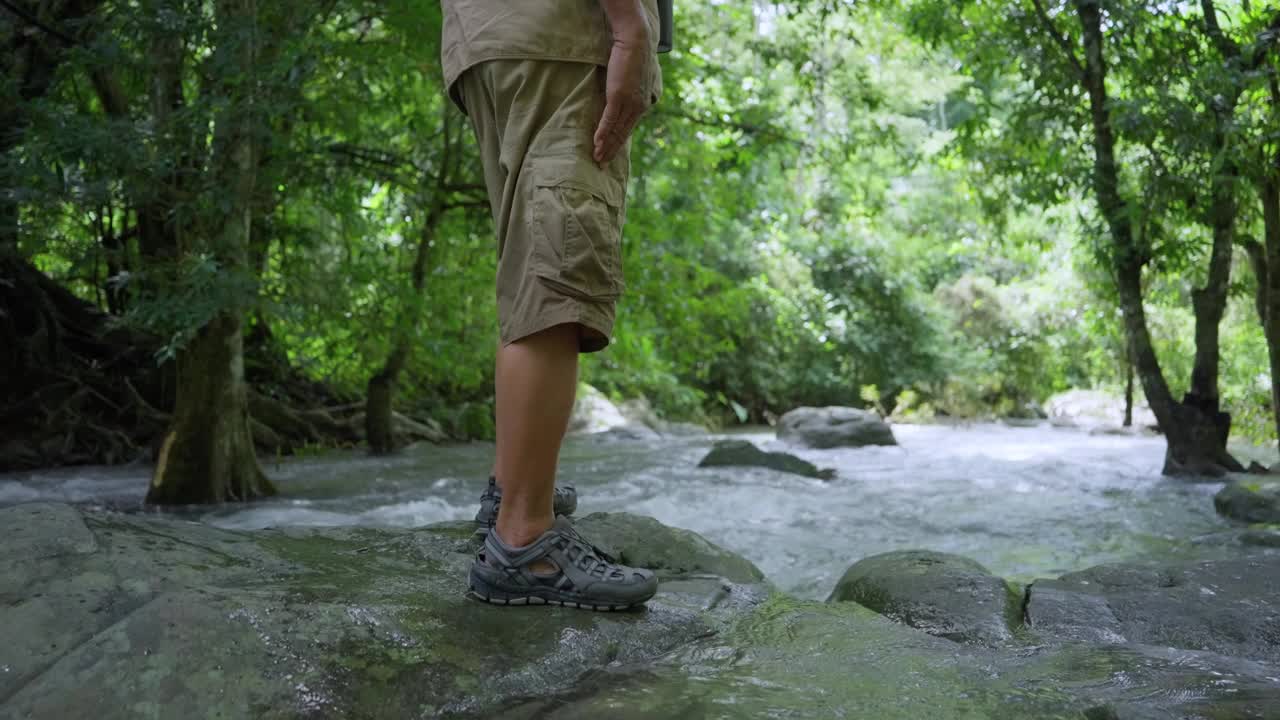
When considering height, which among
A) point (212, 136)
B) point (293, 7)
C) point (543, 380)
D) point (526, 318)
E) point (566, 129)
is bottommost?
point (543, 380)

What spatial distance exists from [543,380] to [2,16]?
20.0 ft

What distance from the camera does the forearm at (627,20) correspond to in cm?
219

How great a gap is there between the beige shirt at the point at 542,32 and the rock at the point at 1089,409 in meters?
14.1

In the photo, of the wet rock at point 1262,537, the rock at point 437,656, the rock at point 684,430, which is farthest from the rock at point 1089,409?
the rock at point 437,656

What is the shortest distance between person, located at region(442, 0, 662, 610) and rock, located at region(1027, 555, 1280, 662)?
4.58 ft

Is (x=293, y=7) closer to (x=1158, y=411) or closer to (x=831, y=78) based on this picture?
(x=831, y=78)

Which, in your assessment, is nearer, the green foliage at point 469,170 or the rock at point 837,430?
the green foliage at point 469,170

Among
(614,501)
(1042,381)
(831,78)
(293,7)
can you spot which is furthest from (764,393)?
(293,7)

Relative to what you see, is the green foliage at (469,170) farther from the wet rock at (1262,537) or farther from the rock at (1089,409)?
the wet rock at (1262,537)

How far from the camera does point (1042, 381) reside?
1811 cm

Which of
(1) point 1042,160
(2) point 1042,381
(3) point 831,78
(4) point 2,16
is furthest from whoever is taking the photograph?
(2) point 1042,381

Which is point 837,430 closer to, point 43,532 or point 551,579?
point 551,579

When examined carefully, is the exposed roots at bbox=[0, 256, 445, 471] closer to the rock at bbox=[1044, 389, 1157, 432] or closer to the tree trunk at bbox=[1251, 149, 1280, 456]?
the tree trunk at bbox=[1251, 149, 1280, 456]

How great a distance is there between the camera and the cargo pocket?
7.06 ft
